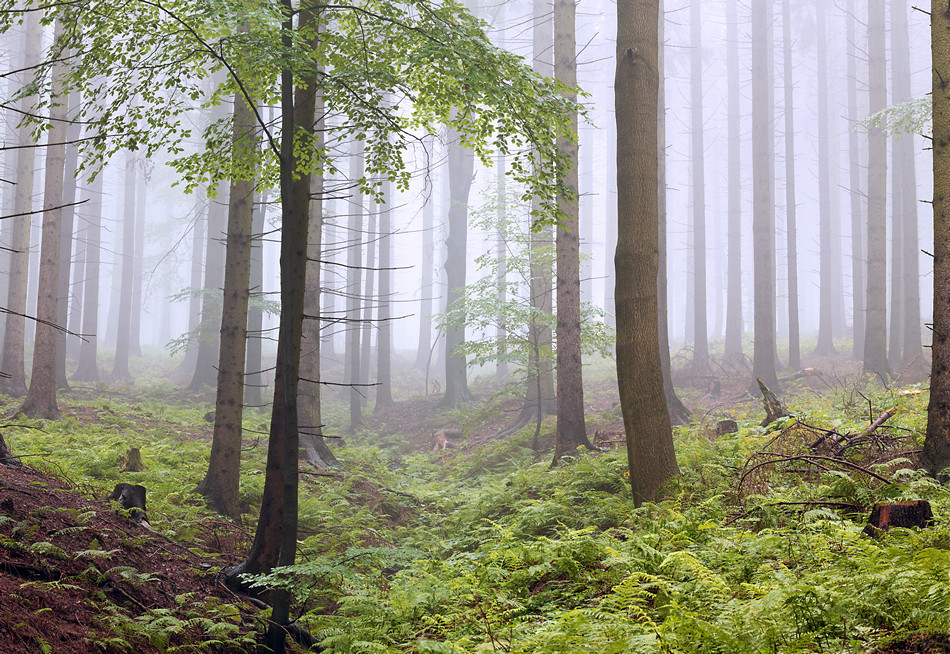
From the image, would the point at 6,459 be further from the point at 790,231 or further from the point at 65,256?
the point at 790,231

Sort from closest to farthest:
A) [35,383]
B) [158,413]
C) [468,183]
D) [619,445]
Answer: [619,445] → [35,383] → [158,413] → [468,183]

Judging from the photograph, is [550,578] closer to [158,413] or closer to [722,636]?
[722,636]

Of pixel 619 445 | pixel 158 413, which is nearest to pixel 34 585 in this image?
pixel 619 445

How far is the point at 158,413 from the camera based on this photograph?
50.2 feet

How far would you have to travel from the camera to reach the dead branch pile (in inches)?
229

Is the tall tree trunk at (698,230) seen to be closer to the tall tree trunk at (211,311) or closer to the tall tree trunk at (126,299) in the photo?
the tall tree trunk at (211,311)

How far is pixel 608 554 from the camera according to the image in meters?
5.07

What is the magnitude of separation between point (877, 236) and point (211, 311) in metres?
20.6

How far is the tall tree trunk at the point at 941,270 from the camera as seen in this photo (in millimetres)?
5719

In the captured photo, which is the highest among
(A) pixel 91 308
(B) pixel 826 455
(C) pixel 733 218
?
(C) pixel 733 218

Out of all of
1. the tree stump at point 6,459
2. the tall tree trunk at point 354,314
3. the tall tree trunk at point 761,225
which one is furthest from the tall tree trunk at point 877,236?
the tree stump at point 6,459

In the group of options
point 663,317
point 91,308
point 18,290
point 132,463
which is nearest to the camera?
point 132,463

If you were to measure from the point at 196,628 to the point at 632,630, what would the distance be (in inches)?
133

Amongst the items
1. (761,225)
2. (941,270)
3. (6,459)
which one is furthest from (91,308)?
(941,270)
